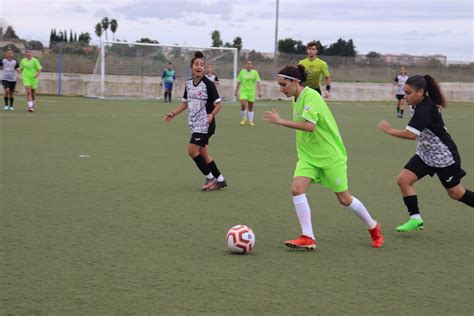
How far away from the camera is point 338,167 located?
→ 666cm

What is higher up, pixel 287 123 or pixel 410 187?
pixel 287 123

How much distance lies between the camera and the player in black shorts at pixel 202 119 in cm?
998

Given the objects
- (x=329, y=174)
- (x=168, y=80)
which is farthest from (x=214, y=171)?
(x=168, y=80)

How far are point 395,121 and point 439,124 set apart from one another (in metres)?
19.5

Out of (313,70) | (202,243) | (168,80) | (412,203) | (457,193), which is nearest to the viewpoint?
(202,243)

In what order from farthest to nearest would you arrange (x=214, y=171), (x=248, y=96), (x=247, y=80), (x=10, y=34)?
(x=10, y=34)
(x=247, y=80)
(x=248, y=96)
(x=214, y=171)

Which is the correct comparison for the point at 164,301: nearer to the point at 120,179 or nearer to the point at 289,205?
the point at 289,205

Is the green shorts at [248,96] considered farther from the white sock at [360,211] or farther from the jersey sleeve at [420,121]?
the white sock at [360,211]

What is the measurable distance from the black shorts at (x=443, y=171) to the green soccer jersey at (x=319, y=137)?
1087 millimetres

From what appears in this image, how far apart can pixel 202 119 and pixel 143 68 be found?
27.7 m

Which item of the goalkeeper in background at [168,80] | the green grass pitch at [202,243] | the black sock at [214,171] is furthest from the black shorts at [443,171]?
the goalkeeper in background at [168,80]

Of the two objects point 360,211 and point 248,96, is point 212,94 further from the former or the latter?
point 248,96

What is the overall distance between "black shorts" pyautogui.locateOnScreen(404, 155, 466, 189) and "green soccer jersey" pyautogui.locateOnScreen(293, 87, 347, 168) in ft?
3.56

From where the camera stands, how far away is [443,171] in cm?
726
